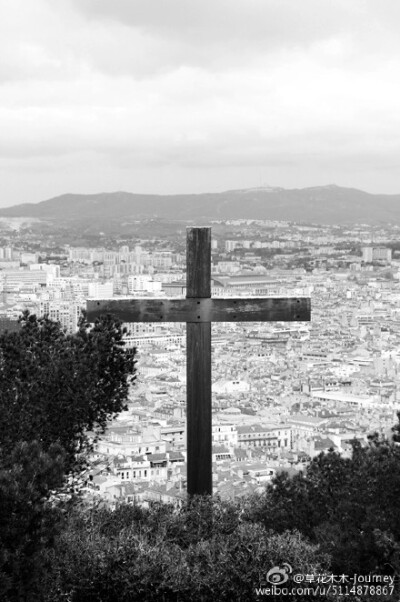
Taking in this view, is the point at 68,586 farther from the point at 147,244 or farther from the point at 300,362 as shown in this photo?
the point at 147,244

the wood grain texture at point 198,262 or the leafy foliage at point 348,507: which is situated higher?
the wood grain texture at point 198,262

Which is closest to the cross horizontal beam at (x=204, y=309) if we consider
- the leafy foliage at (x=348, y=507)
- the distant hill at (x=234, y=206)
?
the leafy foliage at (x=348, y=507)

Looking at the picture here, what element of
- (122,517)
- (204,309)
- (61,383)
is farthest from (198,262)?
(122,517)

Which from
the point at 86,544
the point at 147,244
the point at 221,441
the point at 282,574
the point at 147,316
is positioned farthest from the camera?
the point at 147,244

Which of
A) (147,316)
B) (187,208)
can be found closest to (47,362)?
(147,316)

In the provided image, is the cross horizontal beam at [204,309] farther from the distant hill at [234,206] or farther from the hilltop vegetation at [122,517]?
the distant hill at [234,206]

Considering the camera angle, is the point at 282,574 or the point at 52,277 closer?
the point at 282,574

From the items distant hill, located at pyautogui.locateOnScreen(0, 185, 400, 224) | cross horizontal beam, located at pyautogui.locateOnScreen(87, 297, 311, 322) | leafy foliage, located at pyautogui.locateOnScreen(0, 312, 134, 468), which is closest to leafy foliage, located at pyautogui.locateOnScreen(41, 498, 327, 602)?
leafy foliage, located at pyautogui.locateOnScreen(0, 312, 134, 468)

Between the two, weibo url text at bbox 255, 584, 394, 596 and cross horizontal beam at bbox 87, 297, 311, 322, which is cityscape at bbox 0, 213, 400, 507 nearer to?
cross horizontal beam at bbox 87, 297, 311, 322
